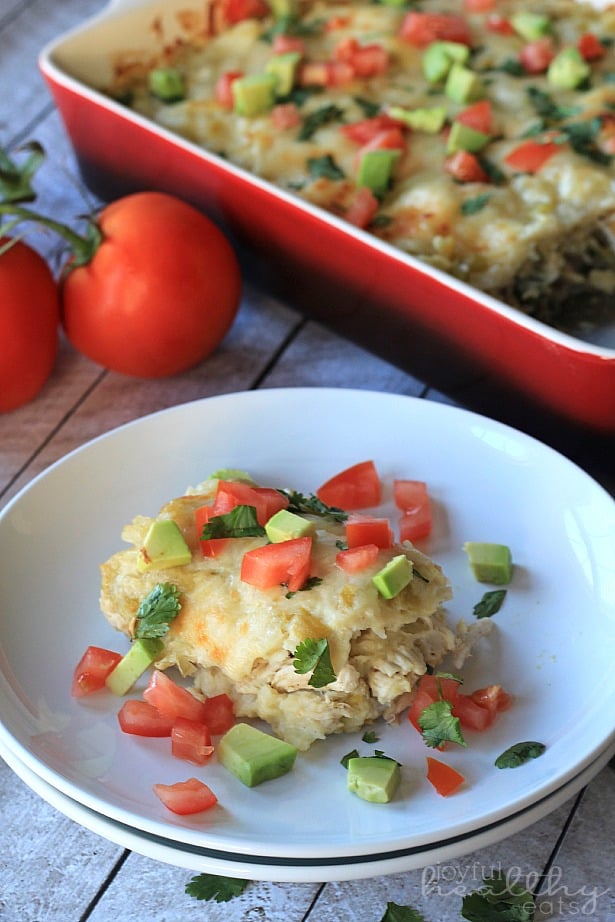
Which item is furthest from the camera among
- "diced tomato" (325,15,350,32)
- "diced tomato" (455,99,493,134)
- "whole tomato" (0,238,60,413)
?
"diced tomato" (325,15,350,32)

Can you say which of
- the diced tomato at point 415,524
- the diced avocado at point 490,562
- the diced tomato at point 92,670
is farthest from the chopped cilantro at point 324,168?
the diced tomato at point 92,670

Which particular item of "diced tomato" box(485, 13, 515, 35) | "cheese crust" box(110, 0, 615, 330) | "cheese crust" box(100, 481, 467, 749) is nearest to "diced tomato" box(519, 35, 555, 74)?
"cheese crust" box(110, 0, 615, 330)

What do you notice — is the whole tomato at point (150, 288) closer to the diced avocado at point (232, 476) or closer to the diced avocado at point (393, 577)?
the diced avocado at point (232, 476)

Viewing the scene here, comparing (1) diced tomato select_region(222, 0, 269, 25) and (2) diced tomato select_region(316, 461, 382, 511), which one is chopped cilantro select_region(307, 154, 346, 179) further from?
(2) diced tomato select_region(316, 461, 382, 511)

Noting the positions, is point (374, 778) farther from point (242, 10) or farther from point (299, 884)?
point (242, 10)

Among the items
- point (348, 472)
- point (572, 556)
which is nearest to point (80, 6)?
point (348, 472)

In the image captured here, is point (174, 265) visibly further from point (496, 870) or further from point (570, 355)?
point (496, 870)

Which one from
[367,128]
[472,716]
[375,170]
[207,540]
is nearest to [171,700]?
[207,540]
